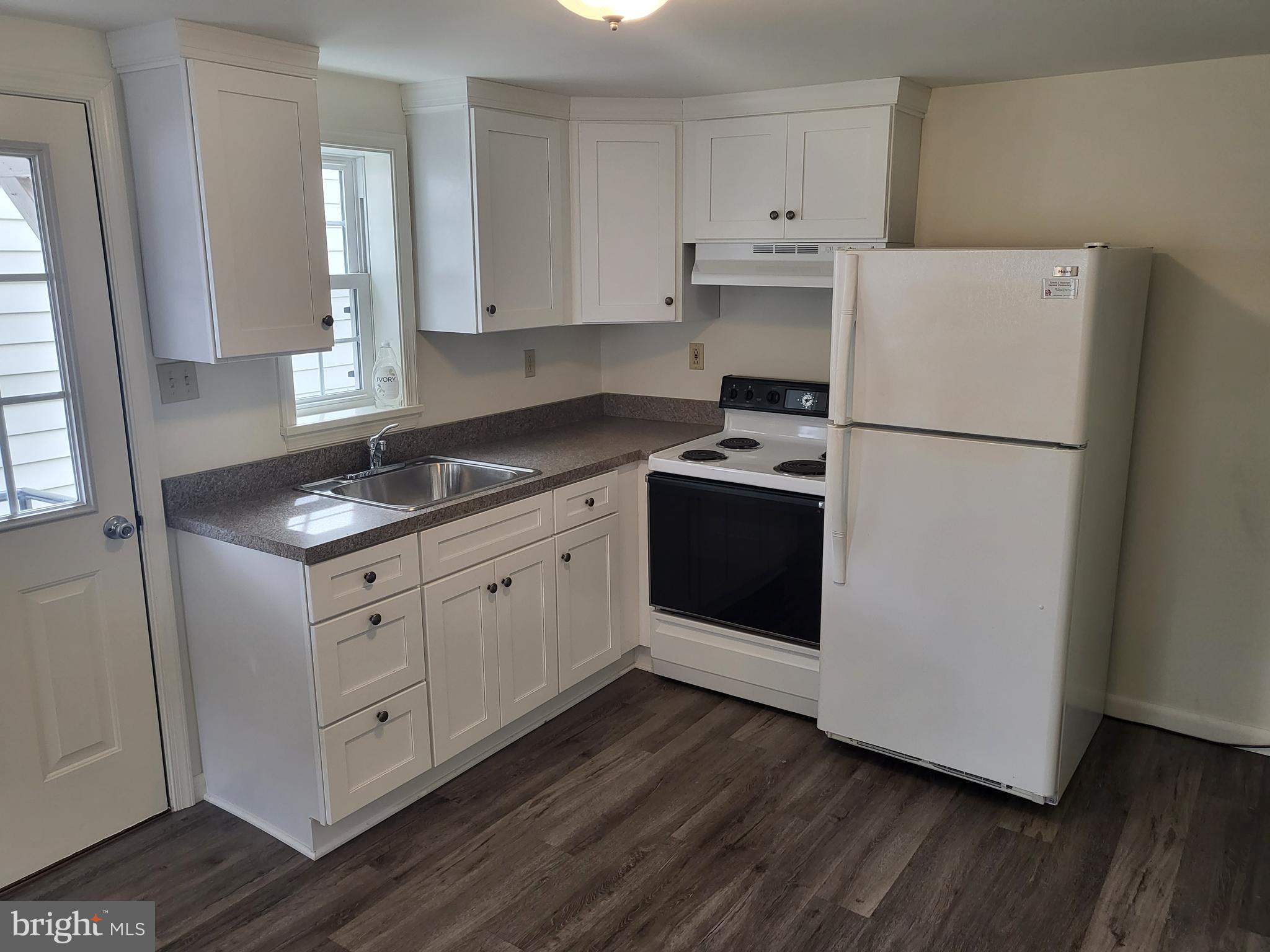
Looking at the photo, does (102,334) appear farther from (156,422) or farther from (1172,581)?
(1172,581)

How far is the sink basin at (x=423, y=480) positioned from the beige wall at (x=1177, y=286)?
5.67ft

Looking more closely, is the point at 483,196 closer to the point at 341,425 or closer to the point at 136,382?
the point at 341,425

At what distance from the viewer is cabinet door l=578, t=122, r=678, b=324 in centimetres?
340

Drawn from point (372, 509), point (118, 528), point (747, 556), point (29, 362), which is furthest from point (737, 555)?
point (29, 362)

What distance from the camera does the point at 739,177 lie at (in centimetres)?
330

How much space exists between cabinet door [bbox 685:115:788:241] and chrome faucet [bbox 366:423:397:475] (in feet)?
4.27

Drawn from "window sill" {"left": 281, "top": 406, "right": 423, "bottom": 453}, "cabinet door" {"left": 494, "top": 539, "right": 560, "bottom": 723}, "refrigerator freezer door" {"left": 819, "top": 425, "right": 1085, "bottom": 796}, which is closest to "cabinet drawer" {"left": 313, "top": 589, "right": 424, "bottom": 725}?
"cabinet door" {"left": 494, "top": 539, "right": 560, "bottom": 723}

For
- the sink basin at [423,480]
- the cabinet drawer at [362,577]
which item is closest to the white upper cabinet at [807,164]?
the sink basin at [423,480]

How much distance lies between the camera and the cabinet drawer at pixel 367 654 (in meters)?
2.39

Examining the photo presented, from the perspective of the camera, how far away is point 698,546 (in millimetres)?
3291

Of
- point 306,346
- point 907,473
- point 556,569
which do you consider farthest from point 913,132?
point 306,346

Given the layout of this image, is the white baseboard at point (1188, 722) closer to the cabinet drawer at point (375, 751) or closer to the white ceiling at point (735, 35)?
the white ceiling at point (735, 35)

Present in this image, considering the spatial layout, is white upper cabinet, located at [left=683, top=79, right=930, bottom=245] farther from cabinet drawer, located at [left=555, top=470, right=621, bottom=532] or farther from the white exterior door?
the white exterior door

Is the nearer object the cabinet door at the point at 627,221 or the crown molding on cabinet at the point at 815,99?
the crown molding on cabinet at the point at 815,99
